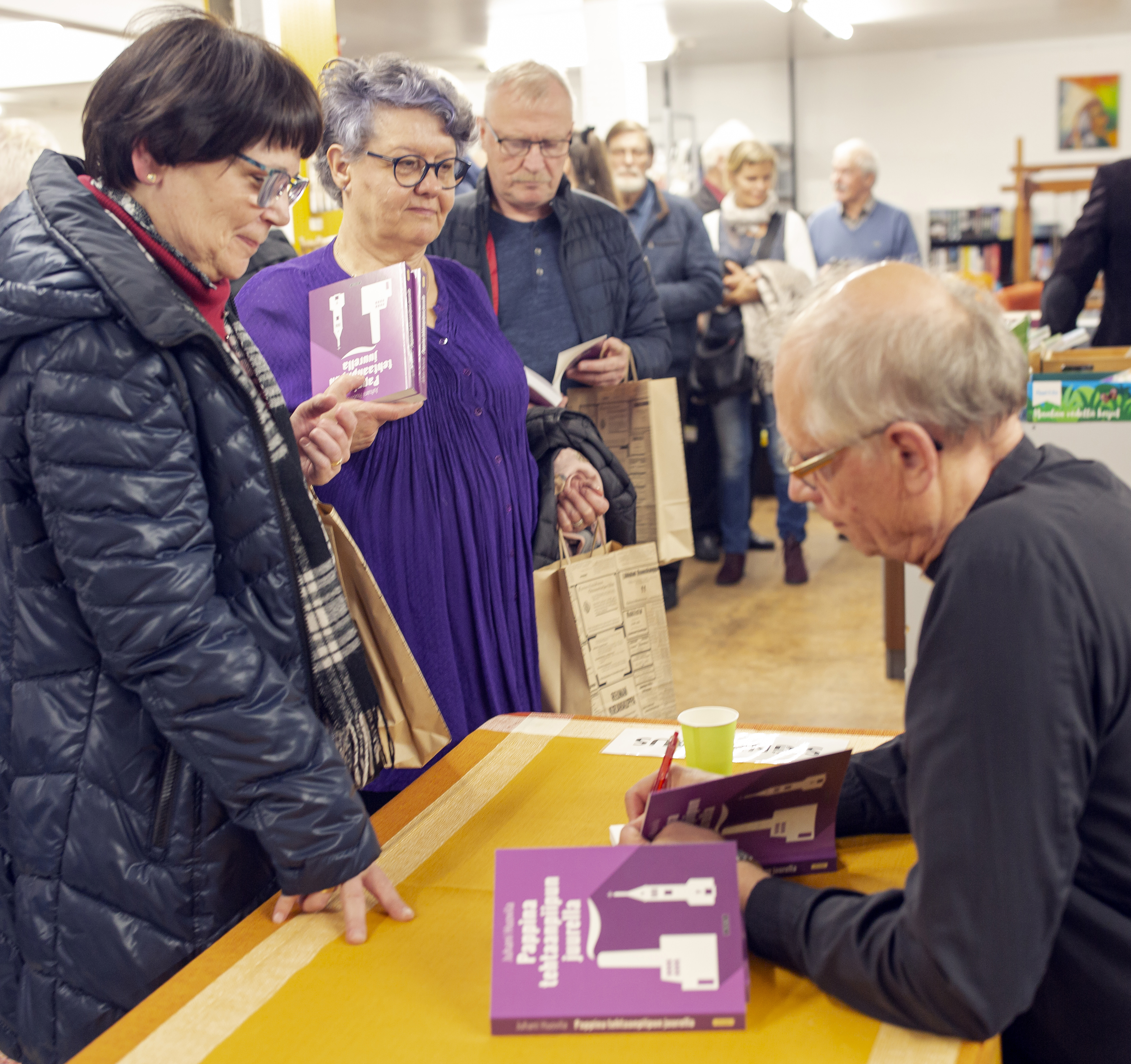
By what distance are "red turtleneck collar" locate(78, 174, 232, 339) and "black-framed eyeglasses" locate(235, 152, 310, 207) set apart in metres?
0.11

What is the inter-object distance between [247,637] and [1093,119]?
1188 centimetres

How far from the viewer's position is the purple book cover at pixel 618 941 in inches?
35.2

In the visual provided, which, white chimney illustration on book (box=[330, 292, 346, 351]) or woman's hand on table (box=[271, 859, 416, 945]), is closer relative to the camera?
woman's hand on table (box=[271, 859, 416, 945])

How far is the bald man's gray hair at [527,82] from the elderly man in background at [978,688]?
64.3 inches

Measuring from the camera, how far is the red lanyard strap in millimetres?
2488

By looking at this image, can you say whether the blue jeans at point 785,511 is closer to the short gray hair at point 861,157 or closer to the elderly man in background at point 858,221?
the elderly man in background at point 858,221

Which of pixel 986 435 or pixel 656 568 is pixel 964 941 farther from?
pixel 656 568

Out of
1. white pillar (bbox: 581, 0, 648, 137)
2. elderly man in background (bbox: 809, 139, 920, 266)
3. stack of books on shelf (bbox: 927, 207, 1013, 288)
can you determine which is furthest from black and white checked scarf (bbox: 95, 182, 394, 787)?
stack of books on shelf (bbox: 927, 207, 1013, 288)

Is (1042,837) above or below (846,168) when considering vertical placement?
below

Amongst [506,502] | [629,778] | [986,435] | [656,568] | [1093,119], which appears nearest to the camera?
[986,435]

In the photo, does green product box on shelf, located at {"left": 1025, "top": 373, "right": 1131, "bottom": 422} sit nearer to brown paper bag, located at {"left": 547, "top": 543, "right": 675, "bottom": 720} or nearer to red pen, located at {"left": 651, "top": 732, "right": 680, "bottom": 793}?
brown paper bag, located at {"left": 547, "top": 543, "right": 675, "bottom": 720}

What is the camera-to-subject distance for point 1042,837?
2.70ft

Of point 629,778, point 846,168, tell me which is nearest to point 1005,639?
point 629,778

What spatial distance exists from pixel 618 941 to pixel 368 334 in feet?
3.11
